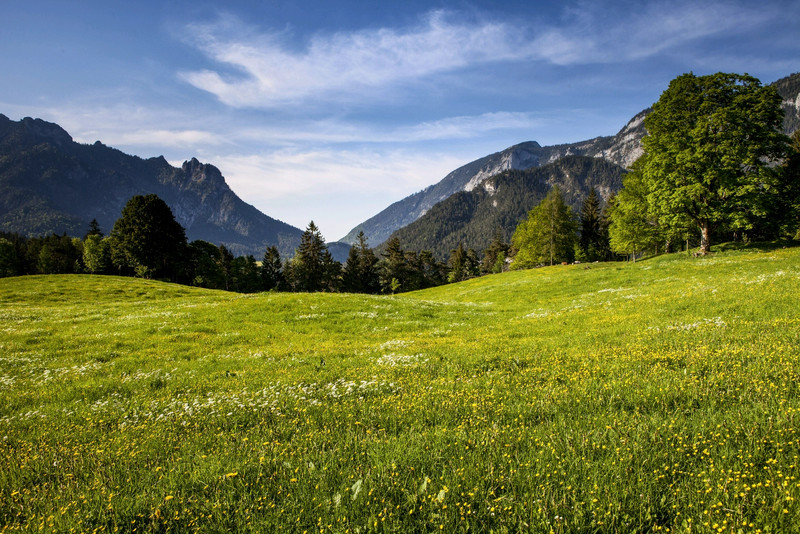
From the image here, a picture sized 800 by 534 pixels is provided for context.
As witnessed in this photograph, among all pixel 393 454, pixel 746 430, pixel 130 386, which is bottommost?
pixel 130 386

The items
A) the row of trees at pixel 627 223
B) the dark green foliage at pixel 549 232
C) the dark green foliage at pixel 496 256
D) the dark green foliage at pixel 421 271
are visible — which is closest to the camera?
the row of trees at pixel 627 223

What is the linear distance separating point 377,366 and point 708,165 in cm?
3874

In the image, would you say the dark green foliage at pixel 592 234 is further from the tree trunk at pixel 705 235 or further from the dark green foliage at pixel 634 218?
the tree trunk at pixel 705 235

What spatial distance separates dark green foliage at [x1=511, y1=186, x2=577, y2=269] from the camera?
214 ft

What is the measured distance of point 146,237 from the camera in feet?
199

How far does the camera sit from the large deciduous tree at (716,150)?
29.7m

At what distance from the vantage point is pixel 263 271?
320 feet

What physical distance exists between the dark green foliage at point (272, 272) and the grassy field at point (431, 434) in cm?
8771

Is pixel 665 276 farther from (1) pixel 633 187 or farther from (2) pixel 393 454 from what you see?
(2) pixel 393 454

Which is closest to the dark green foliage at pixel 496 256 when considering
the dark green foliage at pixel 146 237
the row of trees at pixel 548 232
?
the row of trees at pixel 548 232

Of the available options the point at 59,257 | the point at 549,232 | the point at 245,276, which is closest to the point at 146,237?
the point at 245,276

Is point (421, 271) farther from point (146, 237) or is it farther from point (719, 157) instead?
point (719, 157)

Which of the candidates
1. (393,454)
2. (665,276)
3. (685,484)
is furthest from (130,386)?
(665,276)

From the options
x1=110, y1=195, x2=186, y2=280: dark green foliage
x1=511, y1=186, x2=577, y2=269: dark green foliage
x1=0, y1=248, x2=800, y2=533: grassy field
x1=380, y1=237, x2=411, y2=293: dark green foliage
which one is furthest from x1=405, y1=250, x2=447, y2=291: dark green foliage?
x1=0, y1=248, x2=800, y2=533: grassy field
